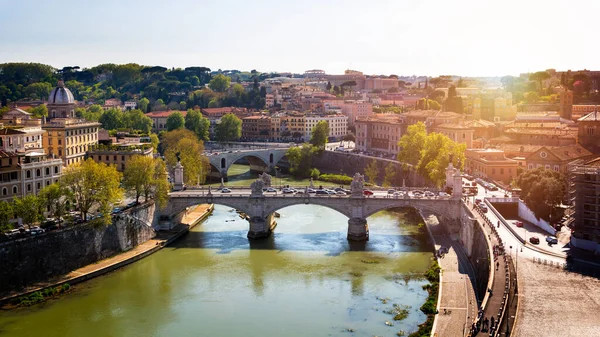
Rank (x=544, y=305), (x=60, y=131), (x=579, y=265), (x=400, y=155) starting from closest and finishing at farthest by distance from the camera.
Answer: (x=544, y=305) < (x=579, y=265) < (x=60, y=131) < (x=400, y=155)

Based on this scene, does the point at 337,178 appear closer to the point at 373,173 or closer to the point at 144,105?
the point at 373,173

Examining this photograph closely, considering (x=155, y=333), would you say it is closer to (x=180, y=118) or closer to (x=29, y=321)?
(x=29, y=321)

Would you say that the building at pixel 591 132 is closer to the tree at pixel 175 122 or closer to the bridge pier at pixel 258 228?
the bridge pier at pixel 258 228

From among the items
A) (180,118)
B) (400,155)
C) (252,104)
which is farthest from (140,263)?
(252,104)

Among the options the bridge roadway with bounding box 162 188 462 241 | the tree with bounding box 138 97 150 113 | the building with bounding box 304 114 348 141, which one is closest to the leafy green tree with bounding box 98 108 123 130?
the building with bounding box 304 114 348 141

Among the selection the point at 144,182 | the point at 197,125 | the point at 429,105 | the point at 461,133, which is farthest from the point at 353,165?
the point at 144,182

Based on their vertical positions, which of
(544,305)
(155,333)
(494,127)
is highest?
(494,127)

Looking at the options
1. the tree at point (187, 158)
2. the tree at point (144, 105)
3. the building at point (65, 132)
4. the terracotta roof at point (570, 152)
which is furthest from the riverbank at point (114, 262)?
the tree at point (144, 105)
